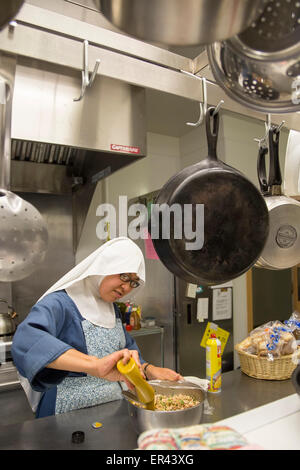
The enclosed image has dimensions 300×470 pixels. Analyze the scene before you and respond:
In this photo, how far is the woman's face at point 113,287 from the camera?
147 cm

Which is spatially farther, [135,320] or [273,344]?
[135,320]

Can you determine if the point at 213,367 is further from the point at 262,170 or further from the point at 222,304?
the point at 222,304

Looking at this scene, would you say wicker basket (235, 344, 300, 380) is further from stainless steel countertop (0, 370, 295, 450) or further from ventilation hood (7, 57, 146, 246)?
ventilation hood (7, 57, 146, 246)

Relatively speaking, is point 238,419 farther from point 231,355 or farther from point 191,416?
point 231,355

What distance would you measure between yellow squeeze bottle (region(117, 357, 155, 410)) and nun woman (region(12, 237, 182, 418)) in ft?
0.24

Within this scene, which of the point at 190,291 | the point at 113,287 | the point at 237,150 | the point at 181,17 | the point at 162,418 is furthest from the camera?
the point at 237,150

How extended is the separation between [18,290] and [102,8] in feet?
7.77

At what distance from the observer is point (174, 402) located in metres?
1.02

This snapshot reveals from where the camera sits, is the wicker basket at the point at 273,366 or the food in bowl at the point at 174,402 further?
the wicker basket at the point at 273,366

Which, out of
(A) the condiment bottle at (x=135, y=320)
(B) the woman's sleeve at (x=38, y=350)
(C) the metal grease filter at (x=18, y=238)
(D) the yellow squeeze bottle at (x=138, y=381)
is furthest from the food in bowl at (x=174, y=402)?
(A) the condiment bottle at (x=135, y=320)

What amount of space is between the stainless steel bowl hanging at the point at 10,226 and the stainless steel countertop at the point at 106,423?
0.48 meters

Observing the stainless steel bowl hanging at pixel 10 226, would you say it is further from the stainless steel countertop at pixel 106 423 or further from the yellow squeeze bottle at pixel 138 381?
the stainless steel countertop at pixel 106 423

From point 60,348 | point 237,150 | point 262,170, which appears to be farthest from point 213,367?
point 237,150

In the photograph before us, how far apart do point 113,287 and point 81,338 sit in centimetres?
24
